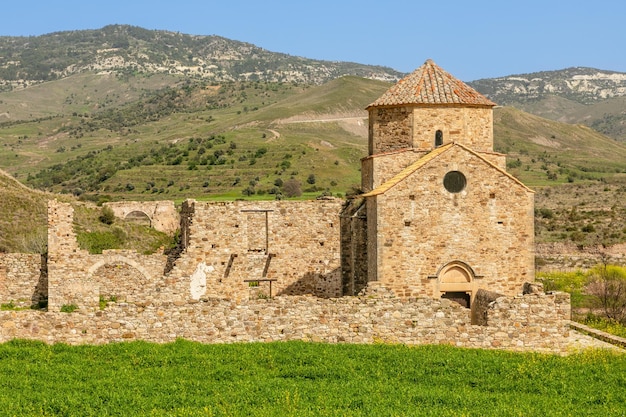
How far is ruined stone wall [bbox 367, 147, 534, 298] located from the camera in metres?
20.9

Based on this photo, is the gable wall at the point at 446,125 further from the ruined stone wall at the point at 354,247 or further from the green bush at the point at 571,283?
the green bush at the point at 571,283

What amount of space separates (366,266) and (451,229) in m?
2.83

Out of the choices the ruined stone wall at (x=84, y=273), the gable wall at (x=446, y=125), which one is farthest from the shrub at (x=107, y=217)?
the gable wall at (x=446, y=125)

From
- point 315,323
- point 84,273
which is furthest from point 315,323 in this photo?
point 84,273

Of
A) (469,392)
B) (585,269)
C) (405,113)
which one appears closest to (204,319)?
(469,392)

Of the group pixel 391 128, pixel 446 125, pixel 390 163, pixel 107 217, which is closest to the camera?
pixel 390 163

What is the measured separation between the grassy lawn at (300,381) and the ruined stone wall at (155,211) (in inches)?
1534

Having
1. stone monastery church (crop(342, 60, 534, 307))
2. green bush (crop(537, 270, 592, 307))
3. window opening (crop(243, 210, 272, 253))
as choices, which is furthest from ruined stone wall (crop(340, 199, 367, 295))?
green bush (crop(537, 270, 592, 307))

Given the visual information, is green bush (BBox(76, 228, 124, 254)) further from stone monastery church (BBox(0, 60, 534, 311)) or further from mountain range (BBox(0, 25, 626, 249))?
stone monastery church (BBox(0, 60, 534, 311))

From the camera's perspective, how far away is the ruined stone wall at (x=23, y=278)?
23422 mm

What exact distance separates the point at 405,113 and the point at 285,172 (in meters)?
56.9

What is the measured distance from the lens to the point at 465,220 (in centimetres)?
2116

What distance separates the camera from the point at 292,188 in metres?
70.2

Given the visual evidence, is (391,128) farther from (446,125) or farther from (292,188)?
(292,188)
